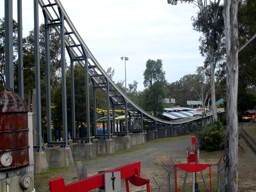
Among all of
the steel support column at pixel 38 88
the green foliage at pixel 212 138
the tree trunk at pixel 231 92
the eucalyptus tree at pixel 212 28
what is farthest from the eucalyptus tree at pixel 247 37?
the tree trunk at pixel 231 92

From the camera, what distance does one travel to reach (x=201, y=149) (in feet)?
87.8

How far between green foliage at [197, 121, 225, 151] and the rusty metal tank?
20.2 meters

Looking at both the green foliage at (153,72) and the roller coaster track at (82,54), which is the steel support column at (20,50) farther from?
the green foliage at (153,72)

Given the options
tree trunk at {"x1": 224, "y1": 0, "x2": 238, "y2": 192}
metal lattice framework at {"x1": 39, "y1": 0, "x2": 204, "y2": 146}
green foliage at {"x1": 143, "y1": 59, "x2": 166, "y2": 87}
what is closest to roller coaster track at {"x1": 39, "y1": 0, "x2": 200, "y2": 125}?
metal lattice framework at {"x1": 39, "y1": 0, "x2": 204, "y2": 146}

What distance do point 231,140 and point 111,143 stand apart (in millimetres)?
19173

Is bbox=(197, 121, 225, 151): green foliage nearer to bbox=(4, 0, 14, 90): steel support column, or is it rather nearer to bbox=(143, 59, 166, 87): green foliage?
bbox=(4, 0, 14, 90): steel support column

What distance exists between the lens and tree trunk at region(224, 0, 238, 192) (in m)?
11.7

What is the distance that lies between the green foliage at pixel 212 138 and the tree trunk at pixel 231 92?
13978 mm

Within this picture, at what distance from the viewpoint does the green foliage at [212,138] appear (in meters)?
25.7

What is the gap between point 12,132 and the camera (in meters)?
6.40

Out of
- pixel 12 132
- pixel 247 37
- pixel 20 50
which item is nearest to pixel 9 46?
pixel 20 50

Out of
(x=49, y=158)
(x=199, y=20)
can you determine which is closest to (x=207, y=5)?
(x=199, y=20)

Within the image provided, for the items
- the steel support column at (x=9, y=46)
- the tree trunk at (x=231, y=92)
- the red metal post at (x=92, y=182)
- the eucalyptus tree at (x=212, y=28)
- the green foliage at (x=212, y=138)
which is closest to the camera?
the red metal post at (x=92, y=182)

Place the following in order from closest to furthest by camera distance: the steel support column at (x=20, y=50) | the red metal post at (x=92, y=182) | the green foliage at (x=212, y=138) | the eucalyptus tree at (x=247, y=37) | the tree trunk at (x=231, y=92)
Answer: the red metal post at (x=92, y=182), the tree trunk at (x=231, y=92), the steel support column at (x=20, y=50), the green foliage at (x=212, y=138), the eucalyptus tree at (x=247, y=37)
